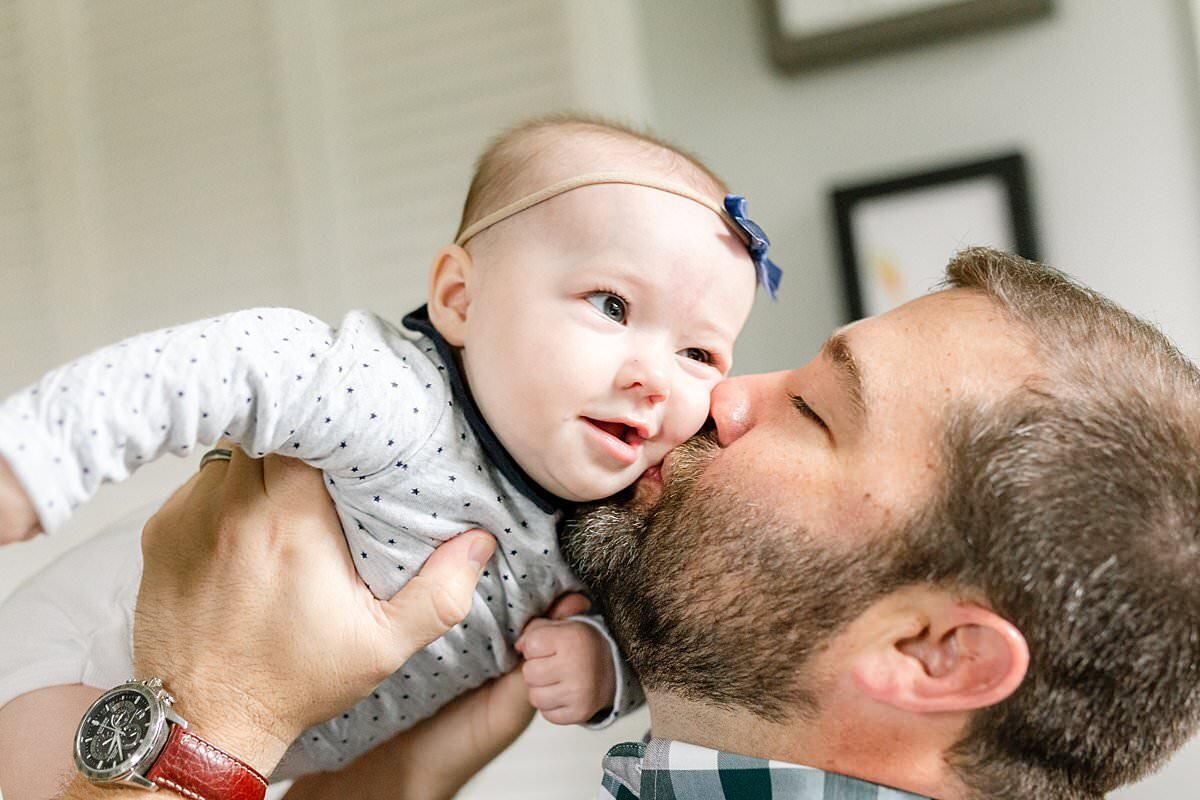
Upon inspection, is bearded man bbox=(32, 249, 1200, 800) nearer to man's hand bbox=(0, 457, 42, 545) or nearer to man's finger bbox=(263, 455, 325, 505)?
man's finger bbox=(263, 455, 325, 505)

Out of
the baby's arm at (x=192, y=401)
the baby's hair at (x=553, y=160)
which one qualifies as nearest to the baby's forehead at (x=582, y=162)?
the baby's hair at (x=553, y=160)

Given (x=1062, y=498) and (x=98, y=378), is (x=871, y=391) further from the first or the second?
(x=98, y=378)

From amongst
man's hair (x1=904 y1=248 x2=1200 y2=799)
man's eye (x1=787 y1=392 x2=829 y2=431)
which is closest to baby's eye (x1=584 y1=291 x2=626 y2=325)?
man's eye (x1=787 y1=392 x2=829 y2=431)

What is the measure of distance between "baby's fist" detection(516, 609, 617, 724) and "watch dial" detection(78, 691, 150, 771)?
0.42 m

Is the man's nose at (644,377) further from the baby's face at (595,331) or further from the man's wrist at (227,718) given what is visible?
the man's wrist at (227,718)

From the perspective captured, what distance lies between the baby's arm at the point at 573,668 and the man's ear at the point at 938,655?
13.3 inches

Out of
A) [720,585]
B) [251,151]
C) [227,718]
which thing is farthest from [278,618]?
[251,151]

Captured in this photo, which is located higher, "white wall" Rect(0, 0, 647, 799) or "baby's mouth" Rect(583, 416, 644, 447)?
"white wall" Rect(0, 0, 647, 799)

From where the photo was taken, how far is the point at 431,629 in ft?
3.71

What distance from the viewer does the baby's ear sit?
118 centimetres

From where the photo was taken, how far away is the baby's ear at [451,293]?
118cm

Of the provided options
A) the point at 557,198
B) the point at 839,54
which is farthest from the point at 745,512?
the point at 839,54

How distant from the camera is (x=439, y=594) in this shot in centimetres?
110

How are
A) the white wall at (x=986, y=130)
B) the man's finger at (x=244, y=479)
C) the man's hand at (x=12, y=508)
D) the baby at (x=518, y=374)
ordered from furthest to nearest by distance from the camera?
the white wall at (x=986, y=130) < the man's finger at (x=244, y=479) < the baby at (x=518, y=374) < the man's hand at (x=12, y=508)
